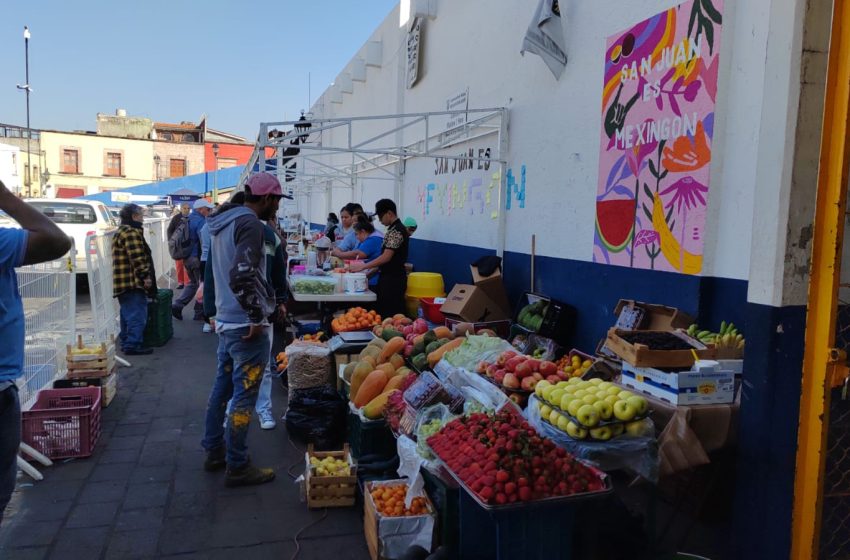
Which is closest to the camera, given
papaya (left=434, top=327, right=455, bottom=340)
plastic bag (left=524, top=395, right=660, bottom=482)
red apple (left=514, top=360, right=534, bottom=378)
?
plastic bag (left=524, top=395, right=660, bottom=482)

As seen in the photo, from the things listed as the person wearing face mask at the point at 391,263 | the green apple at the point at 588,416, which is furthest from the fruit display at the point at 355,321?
the green apple at the point at 588,416

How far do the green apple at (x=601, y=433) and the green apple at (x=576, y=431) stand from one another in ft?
0.16

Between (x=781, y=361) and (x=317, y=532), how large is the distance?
2.85 m

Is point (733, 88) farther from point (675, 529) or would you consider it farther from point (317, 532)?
point (317, 532)

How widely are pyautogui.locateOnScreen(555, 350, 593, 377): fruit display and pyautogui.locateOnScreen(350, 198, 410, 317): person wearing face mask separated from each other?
3.14m

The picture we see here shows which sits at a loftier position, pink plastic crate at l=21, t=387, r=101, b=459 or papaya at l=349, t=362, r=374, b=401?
papaya at l=349, t=362, r=374, b=401

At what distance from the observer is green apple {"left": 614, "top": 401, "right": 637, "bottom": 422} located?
3.12 metres

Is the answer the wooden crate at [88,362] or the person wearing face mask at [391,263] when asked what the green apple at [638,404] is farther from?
the wooden crate at [88,362]

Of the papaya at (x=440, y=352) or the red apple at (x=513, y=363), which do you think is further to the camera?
the papaya at (x=440, y=352)

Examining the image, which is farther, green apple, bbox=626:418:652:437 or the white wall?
the white wall

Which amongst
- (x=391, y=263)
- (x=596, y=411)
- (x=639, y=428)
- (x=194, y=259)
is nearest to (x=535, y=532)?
(x=596, y=411)

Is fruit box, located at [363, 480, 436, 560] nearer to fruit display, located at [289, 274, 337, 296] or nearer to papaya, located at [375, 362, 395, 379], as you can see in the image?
papaya, located at [375, 362, 395, 379]

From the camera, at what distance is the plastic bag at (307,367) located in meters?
5.73

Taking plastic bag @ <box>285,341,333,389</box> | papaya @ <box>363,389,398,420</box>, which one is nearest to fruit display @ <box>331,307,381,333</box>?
plastic bag @ <box>285,341,333,389</box>
